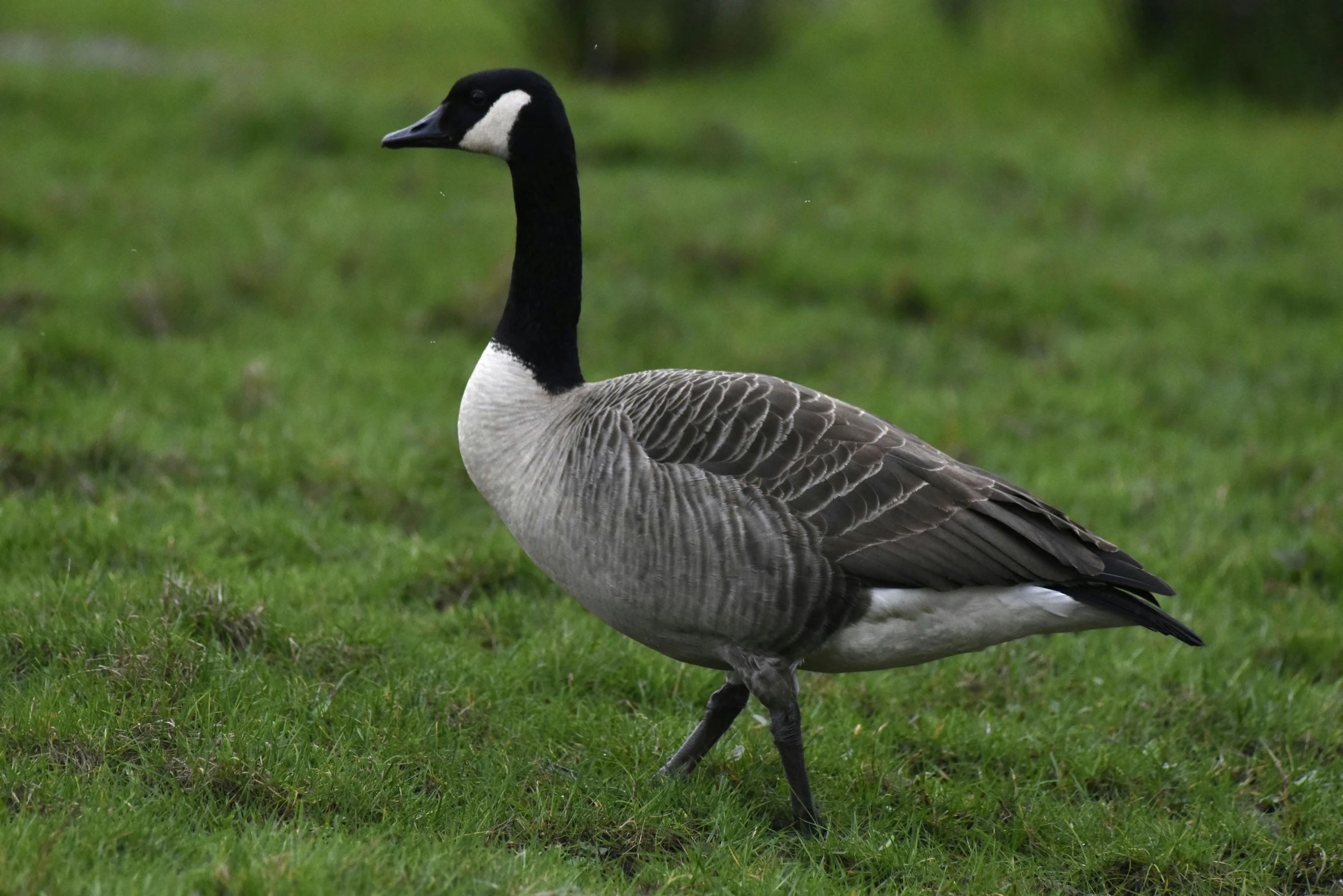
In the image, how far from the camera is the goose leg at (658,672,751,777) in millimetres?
4305

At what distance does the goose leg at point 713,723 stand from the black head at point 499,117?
1957mm

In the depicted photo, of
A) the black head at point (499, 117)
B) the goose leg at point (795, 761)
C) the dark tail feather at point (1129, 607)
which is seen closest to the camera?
the dark tail feather at point (1129, 607)

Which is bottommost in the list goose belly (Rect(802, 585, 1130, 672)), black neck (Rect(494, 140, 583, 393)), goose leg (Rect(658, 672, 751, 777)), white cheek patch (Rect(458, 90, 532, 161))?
goose leg (Rect(658, 672, 751, 777))

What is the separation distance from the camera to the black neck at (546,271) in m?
4.58

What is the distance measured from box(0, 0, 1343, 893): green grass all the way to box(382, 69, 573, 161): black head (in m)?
1.79

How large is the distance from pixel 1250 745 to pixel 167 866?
3836mm

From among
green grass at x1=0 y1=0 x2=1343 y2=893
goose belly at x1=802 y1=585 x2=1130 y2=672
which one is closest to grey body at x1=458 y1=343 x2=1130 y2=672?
goose belly at x1=802 y1=585 x2=1130 y2=672

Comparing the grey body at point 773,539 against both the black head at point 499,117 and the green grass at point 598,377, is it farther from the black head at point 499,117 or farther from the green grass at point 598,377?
the black head at point 499,117

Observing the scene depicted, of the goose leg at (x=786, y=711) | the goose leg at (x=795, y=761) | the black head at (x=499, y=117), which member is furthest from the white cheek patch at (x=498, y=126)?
the goose leg at (x=795, y=761)

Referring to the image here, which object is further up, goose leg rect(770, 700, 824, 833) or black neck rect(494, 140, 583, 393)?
black neck rect(494, 140, 583, 393)

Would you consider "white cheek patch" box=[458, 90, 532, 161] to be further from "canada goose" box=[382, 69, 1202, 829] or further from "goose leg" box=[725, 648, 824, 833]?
"goose leg" box=[725, 648, 824, 833]

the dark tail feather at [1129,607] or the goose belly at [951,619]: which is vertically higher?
the dark tail feather at [1129,607]

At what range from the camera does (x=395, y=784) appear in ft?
13.0

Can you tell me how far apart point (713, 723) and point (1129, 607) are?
1.36 m
